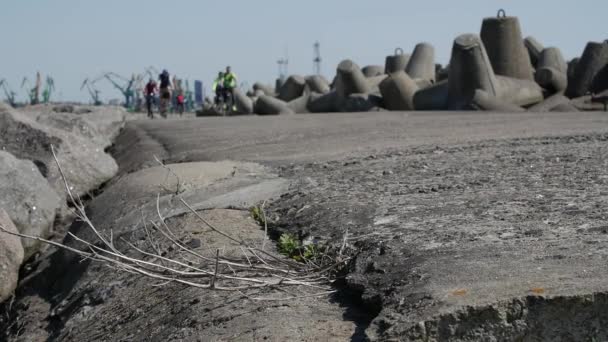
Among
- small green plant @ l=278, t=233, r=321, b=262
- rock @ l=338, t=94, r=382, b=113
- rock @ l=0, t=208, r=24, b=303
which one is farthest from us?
rock @ l=338, t=94, r=382, b=113

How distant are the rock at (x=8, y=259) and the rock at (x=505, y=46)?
589 inches

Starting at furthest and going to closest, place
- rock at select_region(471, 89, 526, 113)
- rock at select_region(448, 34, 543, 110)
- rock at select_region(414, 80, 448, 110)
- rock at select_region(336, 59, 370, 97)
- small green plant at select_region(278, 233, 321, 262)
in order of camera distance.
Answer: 1. rock at select_region(336, 59, 370, 97)
2. rock at select_region(414, 80, 448, 110)
3. rock at select_region(448, 34, 543, 110)
4. rock at select_region(471, 89, 526, 113)
5. small green plant at select_region(278, 233, 321, 262)

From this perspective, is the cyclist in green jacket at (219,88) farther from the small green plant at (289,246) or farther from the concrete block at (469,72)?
the small green plant at (289,246)

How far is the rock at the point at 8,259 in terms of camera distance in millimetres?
4930

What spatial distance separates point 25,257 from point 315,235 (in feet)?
7.95

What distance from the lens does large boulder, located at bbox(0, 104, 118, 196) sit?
24.1 ft

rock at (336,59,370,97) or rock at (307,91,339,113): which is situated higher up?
rock at (336,59,370,97)

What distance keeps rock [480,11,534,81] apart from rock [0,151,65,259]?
45.1 ft

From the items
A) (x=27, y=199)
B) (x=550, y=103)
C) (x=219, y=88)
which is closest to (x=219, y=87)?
(x=219, y=88)

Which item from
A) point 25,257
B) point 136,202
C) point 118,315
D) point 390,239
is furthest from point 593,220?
point 25,257

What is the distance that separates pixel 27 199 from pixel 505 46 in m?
14.3

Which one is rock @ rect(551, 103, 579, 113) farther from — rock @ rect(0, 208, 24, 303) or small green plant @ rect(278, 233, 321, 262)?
small green plant @ rect(278, 233, 321, 262)

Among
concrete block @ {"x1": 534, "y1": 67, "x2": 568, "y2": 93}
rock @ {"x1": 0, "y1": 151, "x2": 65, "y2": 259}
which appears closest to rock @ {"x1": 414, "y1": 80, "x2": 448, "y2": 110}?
concrete block @ {"x1": 534, "y1": 67, "x2": 568, "y2": 93}

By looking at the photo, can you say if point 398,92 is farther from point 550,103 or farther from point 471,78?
point 550,103
